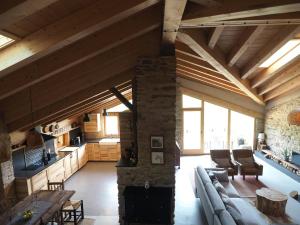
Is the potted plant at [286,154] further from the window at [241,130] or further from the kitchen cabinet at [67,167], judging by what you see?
the kitchen cabinet at [67,167]

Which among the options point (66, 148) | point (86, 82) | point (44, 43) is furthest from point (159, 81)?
point (66, 148)

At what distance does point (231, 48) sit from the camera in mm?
5410

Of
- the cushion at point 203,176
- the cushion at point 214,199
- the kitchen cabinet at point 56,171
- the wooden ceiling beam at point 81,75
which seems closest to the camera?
the cushion at point 214,199

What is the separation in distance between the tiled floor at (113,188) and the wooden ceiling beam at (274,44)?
3.77 m

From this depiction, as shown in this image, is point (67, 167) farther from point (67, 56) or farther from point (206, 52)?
point (206, 52)

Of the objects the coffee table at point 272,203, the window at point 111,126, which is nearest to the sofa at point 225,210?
the coffee table at point 272,203

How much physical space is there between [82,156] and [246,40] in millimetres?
8418

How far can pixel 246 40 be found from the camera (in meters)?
4.25

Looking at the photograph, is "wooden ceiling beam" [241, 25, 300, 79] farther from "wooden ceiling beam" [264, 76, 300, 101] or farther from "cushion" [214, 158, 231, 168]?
"cushion" [214, 158, 231, 168]

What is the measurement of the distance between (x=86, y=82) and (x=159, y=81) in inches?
60.6

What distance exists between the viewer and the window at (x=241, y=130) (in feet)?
37.5

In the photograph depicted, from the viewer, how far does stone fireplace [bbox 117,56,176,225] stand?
200 inches

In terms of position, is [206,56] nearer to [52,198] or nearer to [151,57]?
[151,57]

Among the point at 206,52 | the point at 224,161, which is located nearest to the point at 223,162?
the point at 224,161
